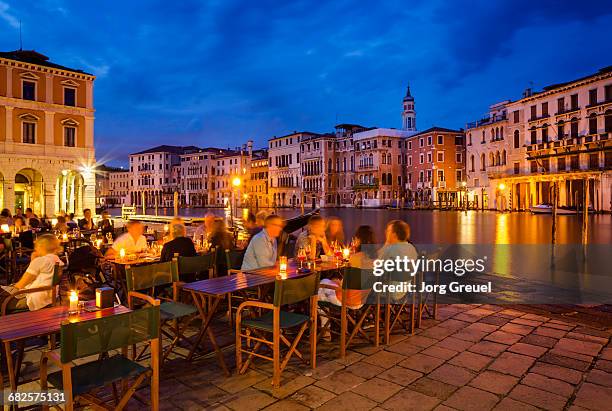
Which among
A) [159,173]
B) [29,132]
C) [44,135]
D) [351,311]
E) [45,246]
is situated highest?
[159,173]

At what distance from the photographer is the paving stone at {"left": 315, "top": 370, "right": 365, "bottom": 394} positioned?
12.5 ft

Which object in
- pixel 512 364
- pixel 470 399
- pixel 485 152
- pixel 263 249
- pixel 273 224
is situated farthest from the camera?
pixel 485 152

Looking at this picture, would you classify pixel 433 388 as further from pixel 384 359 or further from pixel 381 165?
pixel 381 165

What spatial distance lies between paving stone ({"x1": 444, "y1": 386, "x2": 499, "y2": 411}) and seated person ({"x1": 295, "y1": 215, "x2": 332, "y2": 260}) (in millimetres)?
3010

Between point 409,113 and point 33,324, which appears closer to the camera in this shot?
point 33,324

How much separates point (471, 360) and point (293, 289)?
1984 mm

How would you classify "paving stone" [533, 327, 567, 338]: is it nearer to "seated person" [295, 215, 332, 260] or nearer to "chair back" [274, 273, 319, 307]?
"seated person" [295, 215, 332, 260]

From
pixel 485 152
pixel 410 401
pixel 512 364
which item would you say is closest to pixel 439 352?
pixel 512 364

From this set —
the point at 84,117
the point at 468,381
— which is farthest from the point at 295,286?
the point at 84,117

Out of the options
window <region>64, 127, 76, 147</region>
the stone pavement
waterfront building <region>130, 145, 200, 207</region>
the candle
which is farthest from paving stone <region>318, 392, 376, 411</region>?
waterfront building <region>130, 145, 200, 207</region>

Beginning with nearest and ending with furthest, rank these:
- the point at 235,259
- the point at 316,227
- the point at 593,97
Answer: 1. the point at 235,259
2. the point at 316,227
3. the point at 593,97

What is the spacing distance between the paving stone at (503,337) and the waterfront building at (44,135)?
31.5 meters

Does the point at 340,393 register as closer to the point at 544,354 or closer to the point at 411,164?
the point at 544,354

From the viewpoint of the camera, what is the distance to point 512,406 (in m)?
3.49
